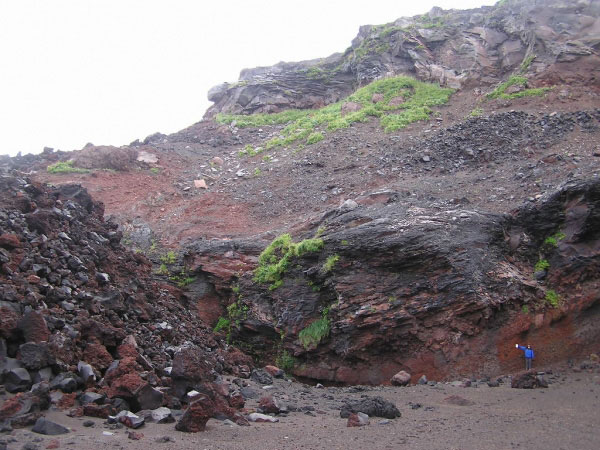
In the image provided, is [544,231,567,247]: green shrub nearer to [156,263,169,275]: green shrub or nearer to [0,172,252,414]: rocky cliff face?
[0,172,252,414]: rocky cliff face

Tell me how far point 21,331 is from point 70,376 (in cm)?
96

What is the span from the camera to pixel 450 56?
26797 millimetres

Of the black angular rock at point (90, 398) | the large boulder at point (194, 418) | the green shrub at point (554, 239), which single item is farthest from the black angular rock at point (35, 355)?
the green shrub at point (554, 239)

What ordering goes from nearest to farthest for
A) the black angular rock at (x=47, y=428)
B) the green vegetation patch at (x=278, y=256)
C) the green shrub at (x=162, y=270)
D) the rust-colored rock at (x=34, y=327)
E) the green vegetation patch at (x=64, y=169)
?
the black angular rock at (x=47, y=428) < the rust-colored rock at (x=34, y=327) < the green vegetation patch at (x=278, y=256) < the green shrub at (x=162, y=270) < the green vegetation patch at (x=64, y=169)

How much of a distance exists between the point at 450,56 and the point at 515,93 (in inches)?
265

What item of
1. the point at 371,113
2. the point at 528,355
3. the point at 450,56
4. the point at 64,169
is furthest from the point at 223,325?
the point at 450,56

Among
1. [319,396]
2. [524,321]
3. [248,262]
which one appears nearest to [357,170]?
[248,262]

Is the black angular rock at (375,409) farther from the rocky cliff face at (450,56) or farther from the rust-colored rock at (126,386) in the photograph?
the rocky cliff face at (450,56)

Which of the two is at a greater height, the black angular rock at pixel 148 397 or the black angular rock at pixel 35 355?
the black angular rock at pixel 35 355

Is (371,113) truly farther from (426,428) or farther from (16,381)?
(16,381)

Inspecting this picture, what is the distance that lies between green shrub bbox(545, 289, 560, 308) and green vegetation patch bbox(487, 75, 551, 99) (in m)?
12.9

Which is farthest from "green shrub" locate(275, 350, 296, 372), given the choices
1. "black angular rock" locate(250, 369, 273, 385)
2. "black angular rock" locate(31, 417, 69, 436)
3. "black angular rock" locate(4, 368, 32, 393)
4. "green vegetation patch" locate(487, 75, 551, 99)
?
"green vegetation patch" locate(487, 75, 551, 99)

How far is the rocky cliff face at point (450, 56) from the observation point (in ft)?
72.8

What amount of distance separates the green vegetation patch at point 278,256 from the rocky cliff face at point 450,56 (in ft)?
49.3
